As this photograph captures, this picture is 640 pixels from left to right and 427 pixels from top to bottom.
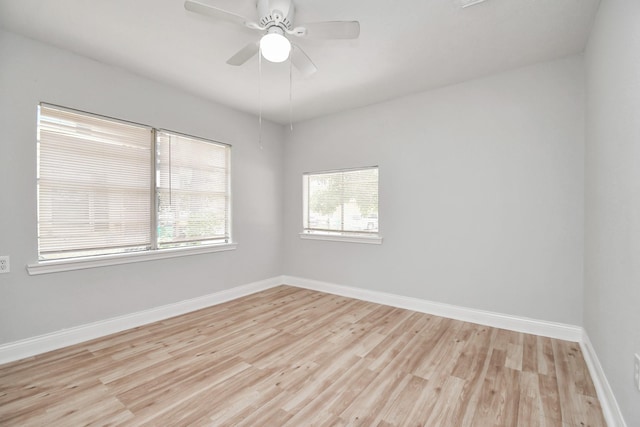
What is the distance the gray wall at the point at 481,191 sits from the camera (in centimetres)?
270

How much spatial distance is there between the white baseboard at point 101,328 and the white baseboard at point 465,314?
1563 millimetres

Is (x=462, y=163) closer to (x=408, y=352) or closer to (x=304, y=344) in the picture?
(x=408, y=352)

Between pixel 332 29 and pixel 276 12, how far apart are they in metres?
0.40

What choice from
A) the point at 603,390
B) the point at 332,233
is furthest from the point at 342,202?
the point at 603,390

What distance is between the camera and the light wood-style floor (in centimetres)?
172

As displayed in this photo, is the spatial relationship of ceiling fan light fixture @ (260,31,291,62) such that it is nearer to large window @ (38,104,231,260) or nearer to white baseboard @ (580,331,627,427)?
large window @ (38,104,231,260)

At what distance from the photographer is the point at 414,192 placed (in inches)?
141

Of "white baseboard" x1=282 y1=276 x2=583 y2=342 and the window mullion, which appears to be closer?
"white baseboard" x1=282 y1=276 x2=583 y2=342

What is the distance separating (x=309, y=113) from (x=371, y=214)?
180cm

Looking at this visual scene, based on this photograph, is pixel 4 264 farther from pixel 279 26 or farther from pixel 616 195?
pixel 616 195

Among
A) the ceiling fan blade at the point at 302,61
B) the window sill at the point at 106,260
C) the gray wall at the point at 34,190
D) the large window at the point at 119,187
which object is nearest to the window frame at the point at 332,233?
the gray wall at the point at 34,190

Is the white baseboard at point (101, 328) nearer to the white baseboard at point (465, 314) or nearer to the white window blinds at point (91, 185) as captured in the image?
the white window blinds at point (91, 185)

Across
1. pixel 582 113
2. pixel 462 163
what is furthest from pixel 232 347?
pixel 582 113

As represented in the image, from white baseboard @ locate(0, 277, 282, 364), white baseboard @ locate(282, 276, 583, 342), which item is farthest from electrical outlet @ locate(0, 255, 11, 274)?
white baseboard @ locate(282, 276, 583, 342)
